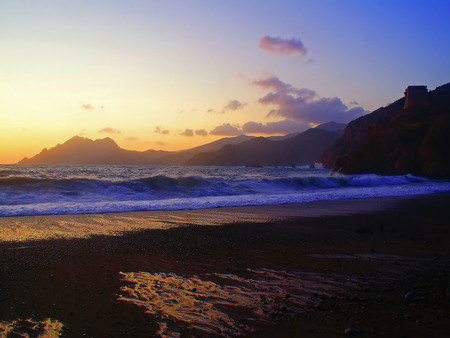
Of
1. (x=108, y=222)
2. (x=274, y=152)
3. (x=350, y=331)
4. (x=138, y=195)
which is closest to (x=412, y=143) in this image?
(x=138, y=195)

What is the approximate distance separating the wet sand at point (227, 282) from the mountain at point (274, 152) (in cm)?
16331

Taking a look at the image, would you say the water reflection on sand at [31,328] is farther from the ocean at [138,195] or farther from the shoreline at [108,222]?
the ocean at [138,195]

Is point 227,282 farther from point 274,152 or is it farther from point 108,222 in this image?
point 274,152

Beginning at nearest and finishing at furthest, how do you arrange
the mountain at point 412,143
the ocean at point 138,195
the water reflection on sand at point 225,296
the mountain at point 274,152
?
the water reflection on sand at point 225,296
the ocean at point 138,195
the mountain at point 412,143
the mountain at point 274,152

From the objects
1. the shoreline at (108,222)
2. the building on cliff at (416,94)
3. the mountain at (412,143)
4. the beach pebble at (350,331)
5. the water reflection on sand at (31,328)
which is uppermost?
the building on cliff at (416,94)

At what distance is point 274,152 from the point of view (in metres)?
187

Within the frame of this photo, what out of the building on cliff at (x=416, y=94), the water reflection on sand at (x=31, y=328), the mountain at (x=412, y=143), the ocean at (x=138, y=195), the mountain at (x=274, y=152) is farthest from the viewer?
the mountain at (x=274, y=152)

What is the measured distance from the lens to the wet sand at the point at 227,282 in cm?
302

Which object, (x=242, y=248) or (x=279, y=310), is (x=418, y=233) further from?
(x=279, y=310)

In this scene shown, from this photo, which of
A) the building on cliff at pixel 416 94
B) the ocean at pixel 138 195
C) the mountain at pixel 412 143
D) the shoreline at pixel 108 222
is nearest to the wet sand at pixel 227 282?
the shoreline at pixel 108 222

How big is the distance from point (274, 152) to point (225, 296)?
613 feet

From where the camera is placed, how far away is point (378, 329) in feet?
9.18

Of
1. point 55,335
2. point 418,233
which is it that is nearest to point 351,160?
point 418,233

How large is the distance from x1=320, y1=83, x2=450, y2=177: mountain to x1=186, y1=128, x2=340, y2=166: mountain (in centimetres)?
10962
